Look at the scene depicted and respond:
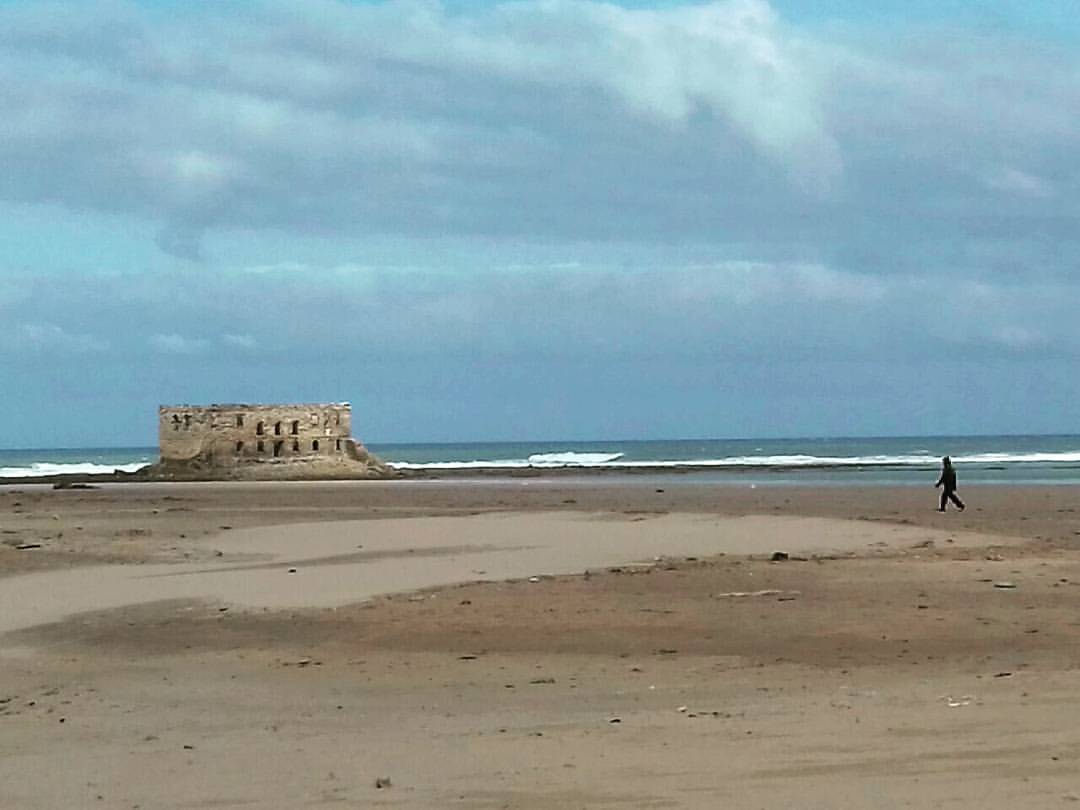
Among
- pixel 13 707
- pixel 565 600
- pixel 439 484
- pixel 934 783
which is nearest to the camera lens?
pixel 934 783

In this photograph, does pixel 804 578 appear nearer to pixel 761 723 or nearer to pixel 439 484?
pixel 761 723

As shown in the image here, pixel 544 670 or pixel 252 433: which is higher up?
pixel 252 433

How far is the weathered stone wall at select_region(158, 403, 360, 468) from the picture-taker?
188 ft

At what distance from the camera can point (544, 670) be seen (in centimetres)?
1032

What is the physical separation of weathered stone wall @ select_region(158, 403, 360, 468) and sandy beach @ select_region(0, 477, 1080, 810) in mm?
33876

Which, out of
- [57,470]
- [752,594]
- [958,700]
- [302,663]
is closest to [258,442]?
[57,470]

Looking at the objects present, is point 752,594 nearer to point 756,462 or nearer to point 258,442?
point 258,442

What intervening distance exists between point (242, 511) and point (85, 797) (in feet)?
85.9

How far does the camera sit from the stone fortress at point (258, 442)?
5697cm

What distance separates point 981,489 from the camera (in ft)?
138

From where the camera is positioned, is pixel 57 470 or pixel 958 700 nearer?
pixel 958 700

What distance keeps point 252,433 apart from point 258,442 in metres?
0.49

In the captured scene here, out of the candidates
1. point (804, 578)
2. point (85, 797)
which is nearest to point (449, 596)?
point (804, 578)

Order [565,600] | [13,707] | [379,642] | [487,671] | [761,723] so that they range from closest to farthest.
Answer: [761,723] → [13,707] → [487,671] → [379,642] → [565,600]
